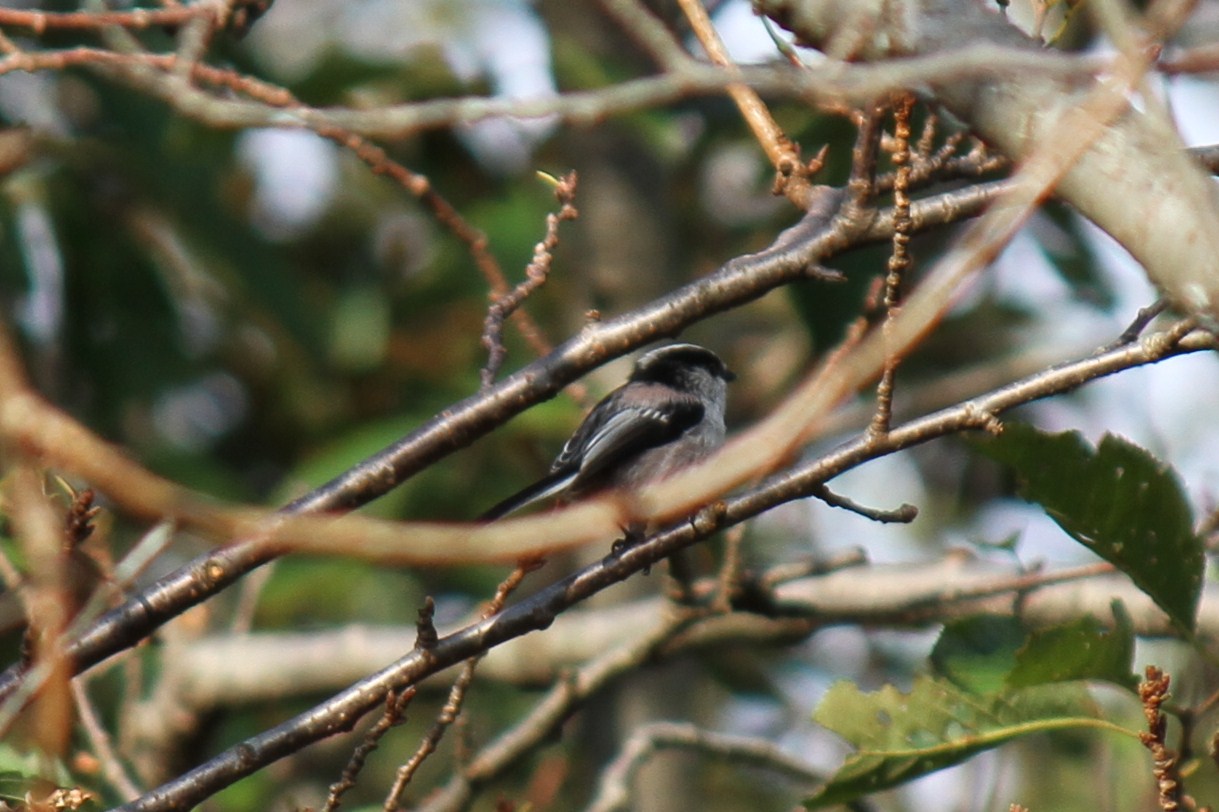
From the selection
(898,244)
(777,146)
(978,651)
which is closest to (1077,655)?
(978,651)

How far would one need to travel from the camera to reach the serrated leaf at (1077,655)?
2697mm

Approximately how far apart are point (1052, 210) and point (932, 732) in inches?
133

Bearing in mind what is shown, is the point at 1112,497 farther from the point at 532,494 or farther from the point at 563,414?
the point at 563,414

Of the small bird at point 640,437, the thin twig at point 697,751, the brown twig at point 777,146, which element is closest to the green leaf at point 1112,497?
the brown twig at point 777,146

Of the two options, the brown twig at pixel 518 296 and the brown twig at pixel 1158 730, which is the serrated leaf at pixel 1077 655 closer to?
the brown twig at pixel 1158 730

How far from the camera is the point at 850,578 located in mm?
4477

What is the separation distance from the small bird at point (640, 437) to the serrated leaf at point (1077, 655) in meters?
1.34

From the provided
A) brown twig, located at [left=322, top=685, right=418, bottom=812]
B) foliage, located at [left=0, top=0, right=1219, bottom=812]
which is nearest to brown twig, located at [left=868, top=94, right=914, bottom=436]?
foliage, located at [left=0, top=0, right=1219, bottom=812]

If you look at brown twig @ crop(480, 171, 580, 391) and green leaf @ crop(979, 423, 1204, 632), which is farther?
brown twig @ crop(480, 171, 580, 391)

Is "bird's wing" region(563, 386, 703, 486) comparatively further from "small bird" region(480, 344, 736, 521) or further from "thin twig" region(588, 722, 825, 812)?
"thin twig" region(588, 722, 825, 812)

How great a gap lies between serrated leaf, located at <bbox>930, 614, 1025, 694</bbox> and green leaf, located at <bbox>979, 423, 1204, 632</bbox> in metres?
0.33

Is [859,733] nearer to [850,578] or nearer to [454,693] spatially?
[454,693]

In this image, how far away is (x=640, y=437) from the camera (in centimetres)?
411

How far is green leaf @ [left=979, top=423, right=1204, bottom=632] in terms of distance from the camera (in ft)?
8.75
